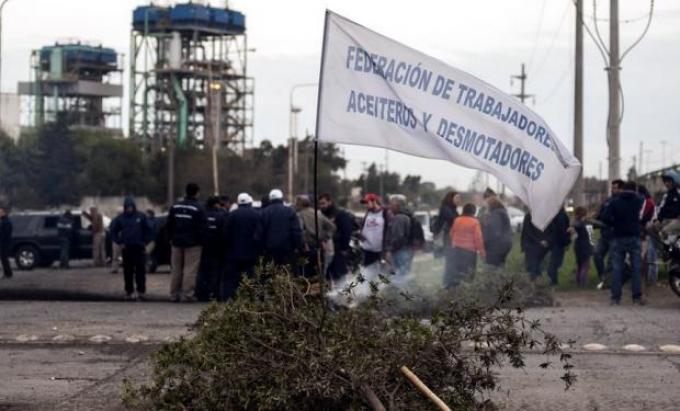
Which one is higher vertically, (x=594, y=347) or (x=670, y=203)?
(x=670, y=203)

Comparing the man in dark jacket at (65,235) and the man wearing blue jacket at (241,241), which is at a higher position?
the man wearing blue jacket at (241,241)

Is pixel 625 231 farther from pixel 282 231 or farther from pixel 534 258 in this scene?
pixel 282 231

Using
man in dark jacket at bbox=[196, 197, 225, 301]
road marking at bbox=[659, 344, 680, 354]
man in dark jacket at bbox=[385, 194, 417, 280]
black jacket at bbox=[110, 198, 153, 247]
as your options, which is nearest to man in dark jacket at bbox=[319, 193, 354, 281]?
man in dark jacket at bbox=[385, 194, 417, 280]

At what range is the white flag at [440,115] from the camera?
8.73 m

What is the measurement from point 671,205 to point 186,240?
24.2ft

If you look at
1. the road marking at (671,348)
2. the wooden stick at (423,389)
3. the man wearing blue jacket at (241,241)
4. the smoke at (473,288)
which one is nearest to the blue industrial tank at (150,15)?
the smoke at (473,288)

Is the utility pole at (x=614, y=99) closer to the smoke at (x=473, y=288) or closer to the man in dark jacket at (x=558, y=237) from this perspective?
the man in dark jacket at (x=558, y=237)

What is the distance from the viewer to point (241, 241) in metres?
18.2

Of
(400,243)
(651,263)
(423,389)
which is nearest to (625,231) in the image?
(651,263)

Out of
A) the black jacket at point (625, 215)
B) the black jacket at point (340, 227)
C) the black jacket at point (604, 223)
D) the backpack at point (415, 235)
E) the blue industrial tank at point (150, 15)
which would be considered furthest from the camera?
the blue industrial tank at point (150, 15)

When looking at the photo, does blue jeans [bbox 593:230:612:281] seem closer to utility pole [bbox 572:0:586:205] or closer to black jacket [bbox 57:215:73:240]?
utility pole [bbox 572:0:586:205]

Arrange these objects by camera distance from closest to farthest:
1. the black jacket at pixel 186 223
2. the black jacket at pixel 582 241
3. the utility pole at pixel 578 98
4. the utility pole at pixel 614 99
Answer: the black jacket at pixel 186 223
the black jacket at pixel 582 241
the utility pole at pixel 614 99
the utility pole at pixel 578 98

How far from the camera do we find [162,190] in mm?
86000

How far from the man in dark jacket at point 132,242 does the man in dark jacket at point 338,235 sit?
9.59 ft
